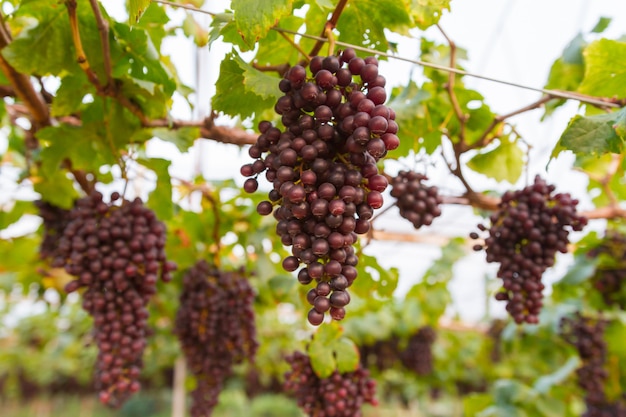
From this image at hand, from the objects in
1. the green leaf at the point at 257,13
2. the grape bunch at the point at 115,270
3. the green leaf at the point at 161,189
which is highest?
the green leaf at the point at 257,13

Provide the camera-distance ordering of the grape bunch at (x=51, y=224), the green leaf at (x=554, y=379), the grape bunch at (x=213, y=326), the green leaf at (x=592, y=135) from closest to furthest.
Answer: the green leaf at (x=592, y=135), the grape bunch at (x=51, y=224), the grape bunch at (x=213, y=326), the green leaf at (x=554, y=379)

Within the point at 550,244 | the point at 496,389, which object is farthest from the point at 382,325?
the point at 550,244

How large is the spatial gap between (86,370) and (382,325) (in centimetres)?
591

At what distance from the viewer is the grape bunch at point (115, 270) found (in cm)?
163

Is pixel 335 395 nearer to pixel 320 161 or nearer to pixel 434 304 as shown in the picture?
pixel 320 161

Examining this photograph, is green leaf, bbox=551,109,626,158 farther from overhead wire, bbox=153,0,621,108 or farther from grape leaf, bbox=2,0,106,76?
grape leaf, bbox=2,0,106,76

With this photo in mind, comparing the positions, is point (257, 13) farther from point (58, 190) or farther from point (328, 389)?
point (58, 190)


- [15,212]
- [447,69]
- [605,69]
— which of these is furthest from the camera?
[15,212]

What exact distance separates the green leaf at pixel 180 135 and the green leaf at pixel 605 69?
55.9 inches

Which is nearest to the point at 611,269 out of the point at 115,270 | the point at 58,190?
the point at 115,270

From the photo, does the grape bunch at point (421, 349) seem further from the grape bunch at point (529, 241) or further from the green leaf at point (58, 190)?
the green leaf at point (58, 190)

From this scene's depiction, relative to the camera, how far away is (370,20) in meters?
1.42

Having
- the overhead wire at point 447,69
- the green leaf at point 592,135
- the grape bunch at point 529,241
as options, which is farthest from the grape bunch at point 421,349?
the green leaf at point 592,135

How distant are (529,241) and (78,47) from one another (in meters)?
1.62
